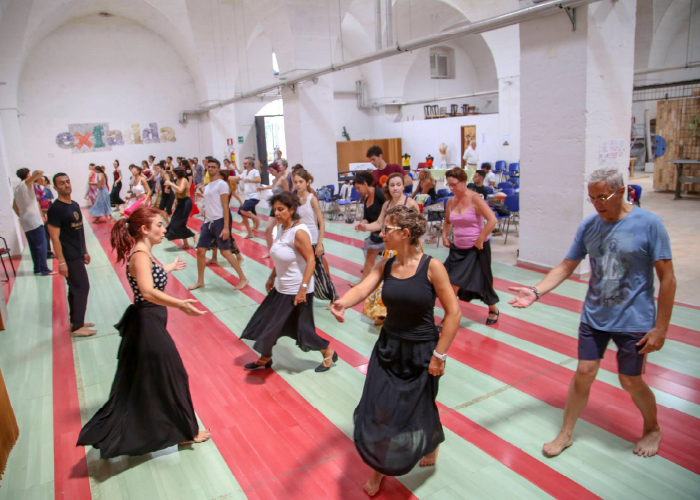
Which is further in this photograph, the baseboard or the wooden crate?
the wooden crate

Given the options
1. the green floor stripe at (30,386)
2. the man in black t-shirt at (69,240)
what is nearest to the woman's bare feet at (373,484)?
the green floor stripe at (30,386)

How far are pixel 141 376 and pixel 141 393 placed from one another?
108mm

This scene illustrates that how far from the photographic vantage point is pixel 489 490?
287cm

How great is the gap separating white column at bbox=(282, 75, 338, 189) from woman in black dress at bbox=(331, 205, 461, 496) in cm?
1055

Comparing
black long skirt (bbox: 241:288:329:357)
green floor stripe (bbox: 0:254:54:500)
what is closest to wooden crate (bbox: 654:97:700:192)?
black long skirt (bbox: 241:288:329:357)

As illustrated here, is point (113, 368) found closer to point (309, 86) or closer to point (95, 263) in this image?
point (95, 263)

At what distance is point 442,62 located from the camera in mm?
25219

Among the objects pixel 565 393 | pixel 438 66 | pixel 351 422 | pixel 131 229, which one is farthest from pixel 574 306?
pixel 438 66

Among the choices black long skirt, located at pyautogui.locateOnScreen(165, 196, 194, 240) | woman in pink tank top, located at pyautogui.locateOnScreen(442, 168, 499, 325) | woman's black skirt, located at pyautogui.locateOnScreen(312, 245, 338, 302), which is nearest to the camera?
woman in pink tank top, located at pyautogui.locateOnScreen(442, 168, 499, 325)

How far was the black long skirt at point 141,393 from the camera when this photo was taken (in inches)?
123

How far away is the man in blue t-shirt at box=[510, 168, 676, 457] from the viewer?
2711mm

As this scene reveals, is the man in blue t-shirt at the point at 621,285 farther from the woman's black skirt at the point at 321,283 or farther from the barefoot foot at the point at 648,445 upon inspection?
the woman's black skirt at the point at 321,283

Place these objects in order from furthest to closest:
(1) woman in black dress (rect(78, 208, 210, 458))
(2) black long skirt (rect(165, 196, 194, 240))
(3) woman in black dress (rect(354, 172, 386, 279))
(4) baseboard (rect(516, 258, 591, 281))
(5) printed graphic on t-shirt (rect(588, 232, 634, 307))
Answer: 1. (2) black long skirt (rect(165, 196, 194, 240))
2. (4) baseboard (rect(516, 258, 591, 281))
3. (3) woman in black dress (rect(354, 172, 386, 279))
4. (1) woman in black dress (rect(78, 208, 210, 458))
5. (5) printed graphic on t-shirt (rect(588, 232, 634, 307))

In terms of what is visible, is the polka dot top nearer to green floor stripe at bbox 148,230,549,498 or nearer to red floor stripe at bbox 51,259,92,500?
red floor stripe at bbox 51,259,92,500
